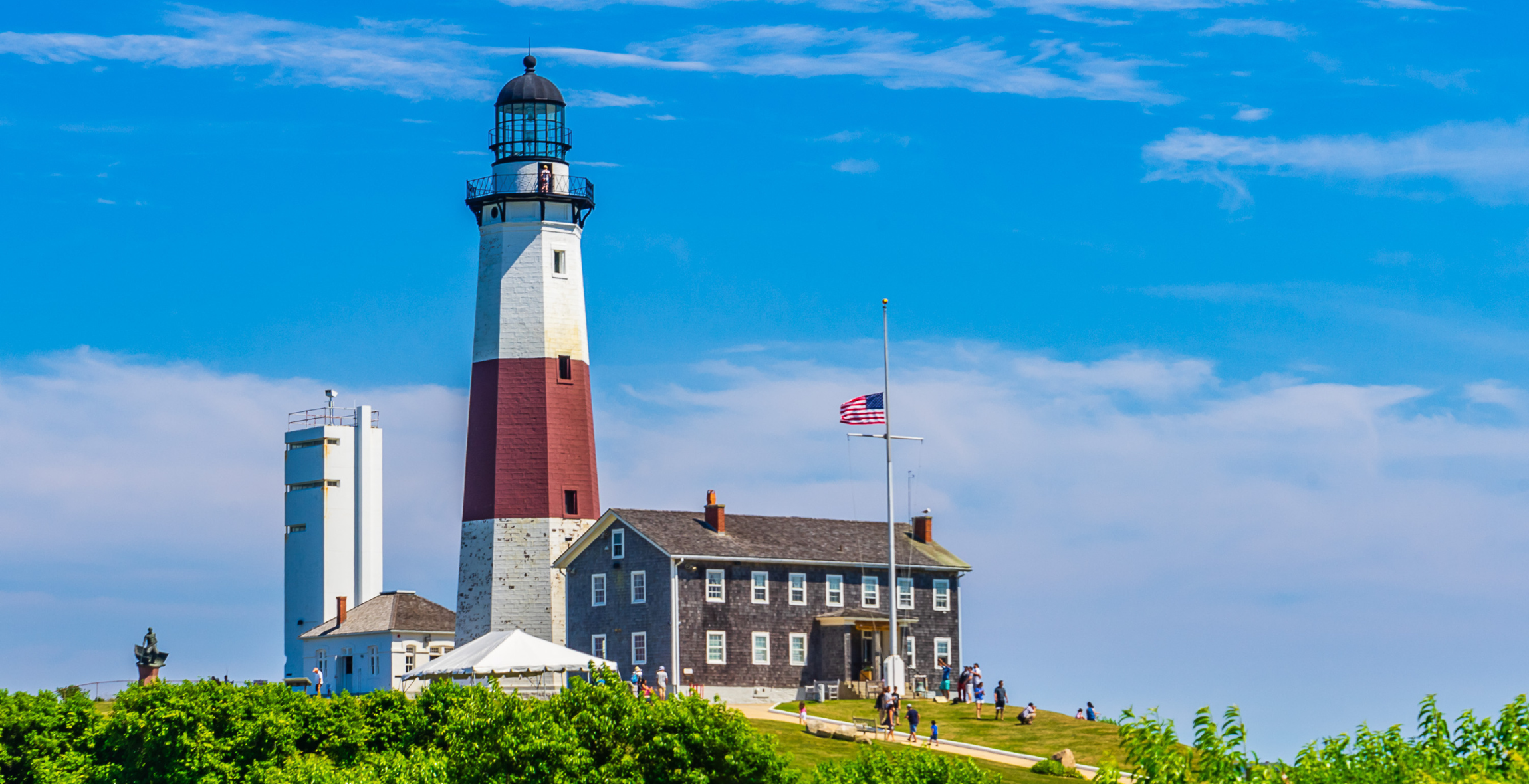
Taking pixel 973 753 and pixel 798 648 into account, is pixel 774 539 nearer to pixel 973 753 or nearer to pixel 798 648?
pixel 798 648

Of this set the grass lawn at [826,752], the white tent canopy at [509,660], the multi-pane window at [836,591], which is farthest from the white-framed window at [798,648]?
the white tent canopy at [509,660]

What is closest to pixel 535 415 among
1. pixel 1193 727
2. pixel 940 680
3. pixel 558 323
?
pixel 558 323

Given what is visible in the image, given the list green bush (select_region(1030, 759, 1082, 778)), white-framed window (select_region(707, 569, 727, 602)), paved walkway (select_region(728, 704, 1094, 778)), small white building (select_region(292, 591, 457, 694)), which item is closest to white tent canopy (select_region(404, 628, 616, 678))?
paved walkway (select_region(728, 704, 1094, 778))

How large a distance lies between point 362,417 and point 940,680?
97.6 feet

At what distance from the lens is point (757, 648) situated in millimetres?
56094

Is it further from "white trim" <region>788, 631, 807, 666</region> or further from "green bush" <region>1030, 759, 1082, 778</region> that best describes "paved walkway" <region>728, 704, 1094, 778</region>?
"white trim" <region>788, 631, 807, 666</region>

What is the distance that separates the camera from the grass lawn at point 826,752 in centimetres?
3891

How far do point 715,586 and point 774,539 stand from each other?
3.35m

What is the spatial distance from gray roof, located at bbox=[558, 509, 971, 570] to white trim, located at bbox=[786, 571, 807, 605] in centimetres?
58

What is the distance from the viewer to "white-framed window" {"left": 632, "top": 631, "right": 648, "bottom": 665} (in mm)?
55531

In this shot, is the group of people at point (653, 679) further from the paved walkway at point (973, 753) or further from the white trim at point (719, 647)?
the paved walkway at point (973, 753)

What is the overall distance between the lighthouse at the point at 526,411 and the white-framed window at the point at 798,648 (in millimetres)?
7996

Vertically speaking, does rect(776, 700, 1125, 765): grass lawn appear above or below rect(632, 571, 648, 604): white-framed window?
below

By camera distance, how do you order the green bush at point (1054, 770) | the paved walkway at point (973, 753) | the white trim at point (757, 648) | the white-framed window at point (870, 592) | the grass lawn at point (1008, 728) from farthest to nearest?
the white-framed window at point (870, 592)
the white trim at point (757, 648)
the grass lawn at point (1008, 728)
the paved walkway at point (973, 753)
the green bush at point (1054, 770)
